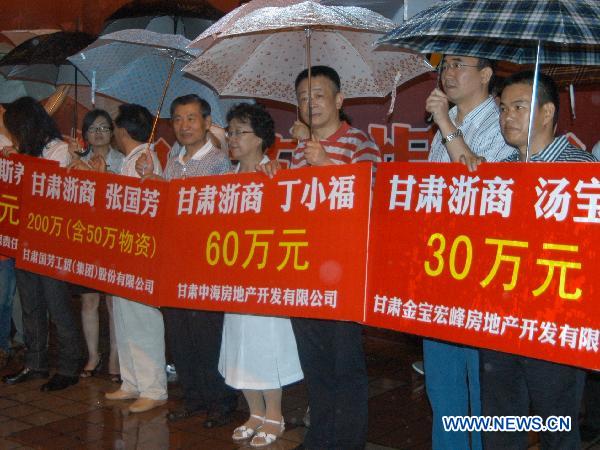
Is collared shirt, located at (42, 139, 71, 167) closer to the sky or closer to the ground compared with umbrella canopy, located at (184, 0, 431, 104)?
closer to the ground

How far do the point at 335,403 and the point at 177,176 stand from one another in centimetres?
180

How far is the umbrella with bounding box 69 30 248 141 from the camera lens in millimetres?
5727

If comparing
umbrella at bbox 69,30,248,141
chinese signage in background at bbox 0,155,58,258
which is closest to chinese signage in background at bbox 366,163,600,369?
A: umbrella at bbox 69,30,248,141

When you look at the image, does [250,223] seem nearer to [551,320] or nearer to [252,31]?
[252,31]

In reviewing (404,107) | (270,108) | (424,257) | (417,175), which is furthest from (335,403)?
(270,108)

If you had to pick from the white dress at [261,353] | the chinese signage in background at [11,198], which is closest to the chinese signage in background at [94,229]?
the chinese signage in background at [11,198]

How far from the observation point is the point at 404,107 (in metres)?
6.44

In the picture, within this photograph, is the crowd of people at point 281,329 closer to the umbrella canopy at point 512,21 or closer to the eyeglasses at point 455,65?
the eyeglasses at point 455,65

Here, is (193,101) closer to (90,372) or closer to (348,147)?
(348,147)

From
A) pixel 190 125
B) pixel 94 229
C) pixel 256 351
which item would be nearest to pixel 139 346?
pixel 94 229

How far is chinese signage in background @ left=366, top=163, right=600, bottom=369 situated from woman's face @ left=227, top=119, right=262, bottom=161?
1.12 meters

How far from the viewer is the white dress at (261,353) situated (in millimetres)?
4551

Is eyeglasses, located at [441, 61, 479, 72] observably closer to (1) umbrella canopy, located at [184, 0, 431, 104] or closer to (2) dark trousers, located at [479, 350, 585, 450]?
(1) umbrella canopy, located at [184, 0, 431, 104]

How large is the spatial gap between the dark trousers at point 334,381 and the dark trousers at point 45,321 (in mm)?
2264
